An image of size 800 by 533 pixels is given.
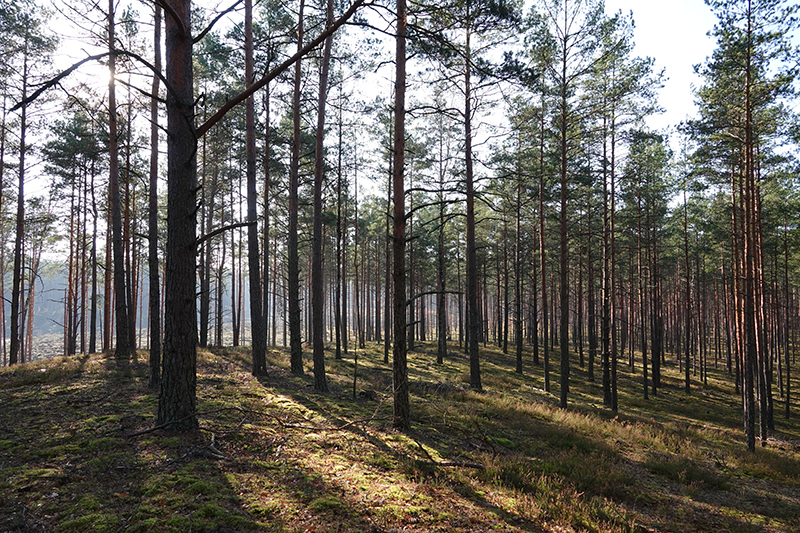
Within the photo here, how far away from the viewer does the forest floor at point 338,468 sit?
154 inches

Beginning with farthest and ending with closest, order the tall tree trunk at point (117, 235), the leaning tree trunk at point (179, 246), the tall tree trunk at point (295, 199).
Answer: the tall tree trunk at point (117, 235) → the tall tree trunk at point (295, 199) → the leaning tree trunk at point (179, 246)

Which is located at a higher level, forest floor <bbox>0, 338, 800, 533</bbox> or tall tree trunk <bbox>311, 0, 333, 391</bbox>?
tall tree trunk <bbox>311, 0, 333, 391</bbox>

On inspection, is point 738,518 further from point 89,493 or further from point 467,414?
point 89,493

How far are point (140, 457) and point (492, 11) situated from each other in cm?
1266

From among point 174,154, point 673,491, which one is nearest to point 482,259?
point 673,491

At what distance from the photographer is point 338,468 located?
5.31 m

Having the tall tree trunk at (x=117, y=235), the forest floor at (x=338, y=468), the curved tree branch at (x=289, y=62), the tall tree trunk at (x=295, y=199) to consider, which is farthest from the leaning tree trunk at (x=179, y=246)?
the tall tree trunk at (x=117, y=235)

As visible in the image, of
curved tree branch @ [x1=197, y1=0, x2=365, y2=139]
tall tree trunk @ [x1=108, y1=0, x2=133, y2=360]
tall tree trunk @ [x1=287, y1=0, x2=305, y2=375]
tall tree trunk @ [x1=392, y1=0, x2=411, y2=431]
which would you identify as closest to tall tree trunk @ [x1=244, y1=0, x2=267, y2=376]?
tall tree trunk @ [x1=287, y1=0, x2=305, y2=375]

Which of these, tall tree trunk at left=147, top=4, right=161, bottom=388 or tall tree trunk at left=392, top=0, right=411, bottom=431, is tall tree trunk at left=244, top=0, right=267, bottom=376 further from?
tall tree trunk at left=392, top=0, right=411, bottom=431

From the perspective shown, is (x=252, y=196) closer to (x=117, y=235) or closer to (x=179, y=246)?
(x=117, y=235)

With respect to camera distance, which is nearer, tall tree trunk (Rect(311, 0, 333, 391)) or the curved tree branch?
the curved tree branch

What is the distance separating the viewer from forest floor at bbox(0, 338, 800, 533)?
3.90 meters

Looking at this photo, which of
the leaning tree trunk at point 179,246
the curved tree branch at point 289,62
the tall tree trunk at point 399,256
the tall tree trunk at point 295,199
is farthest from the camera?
the tall tree trunk at point 295,199

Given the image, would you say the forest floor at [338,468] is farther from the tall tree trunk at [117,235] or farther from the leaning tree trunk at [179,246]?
the tall tree trunk at [117,235]
